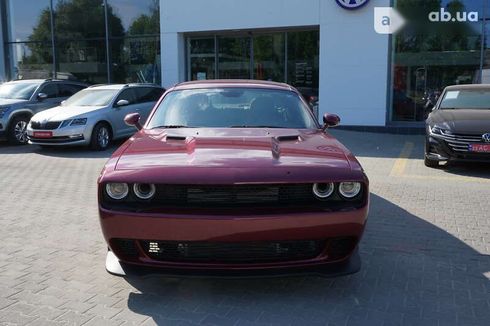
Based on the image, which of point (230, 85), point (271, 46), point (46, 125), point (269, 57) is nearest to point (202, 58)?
point (269, 57)

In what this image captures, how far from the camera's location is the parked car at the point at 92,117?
11555 mm

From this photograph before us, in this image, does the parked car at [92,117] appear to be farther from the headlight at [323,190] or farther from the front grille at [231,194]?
the headlight at [323,190]

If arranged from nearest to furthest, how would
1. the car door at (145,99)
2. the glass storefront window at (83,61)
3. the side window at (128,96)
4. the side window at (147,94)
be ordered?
the side window at (128,96) → the car door at (145,99) → the side window at (147,94) → the glass storefront window at (83,61)

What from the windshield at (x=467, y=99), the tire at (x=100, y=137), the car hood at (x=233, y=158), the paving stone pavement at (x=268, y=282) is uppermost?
the windshield at (x=467, y=99)

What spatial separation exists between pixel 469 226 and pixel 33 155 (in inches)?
363

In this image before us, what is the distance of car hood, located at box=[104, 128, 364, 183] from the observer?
351 centimetres

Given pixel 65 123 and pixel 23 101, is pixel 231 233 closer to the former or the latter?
pixel 65 123

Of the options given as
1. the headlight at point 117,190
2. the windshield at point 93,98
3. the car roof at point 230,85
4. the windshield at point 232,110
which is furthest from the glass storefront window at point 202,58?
the headlight at point 117,190

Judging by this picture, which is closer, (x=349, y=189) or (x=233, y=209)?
(x=233, y=209)

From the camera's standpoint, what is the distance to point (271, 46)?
17844 mm

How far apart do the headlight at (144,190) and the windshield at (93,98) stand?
9359 millimetres

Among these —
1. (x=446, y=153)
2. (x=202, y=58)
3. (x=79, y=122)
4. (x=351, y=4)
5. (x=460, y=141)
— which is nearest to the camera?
(x=460, y=141)

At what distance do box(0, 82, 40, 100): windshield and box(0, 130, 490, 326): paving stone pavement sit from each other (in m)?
7.38

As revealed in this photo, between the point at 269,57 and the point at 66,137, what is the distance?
8648 mm
